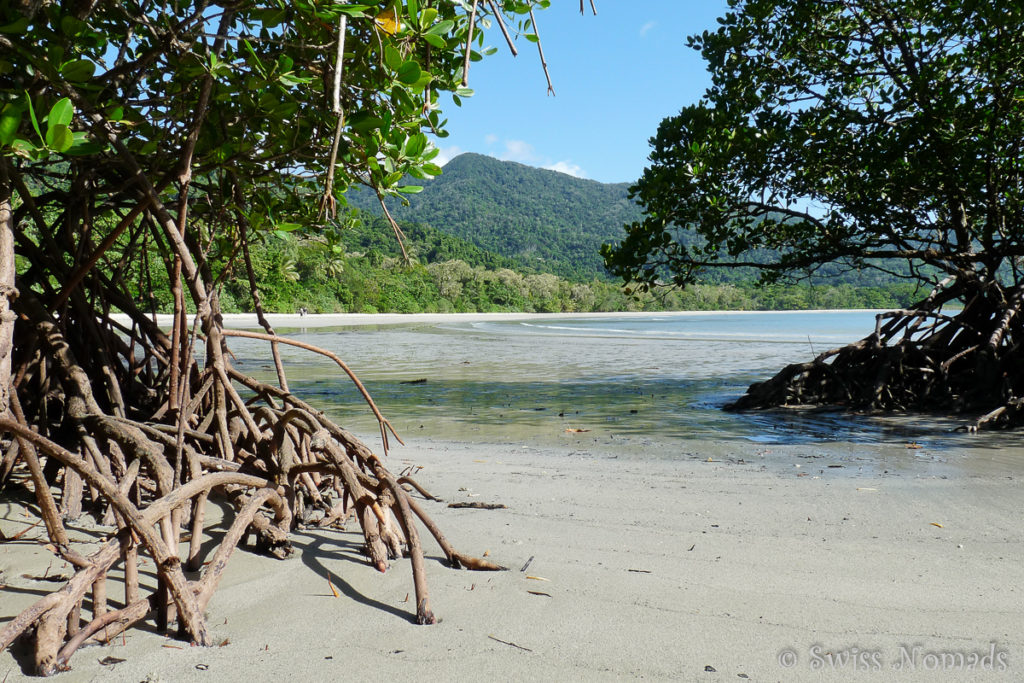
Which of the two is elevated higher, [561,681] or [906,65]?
[906,65]

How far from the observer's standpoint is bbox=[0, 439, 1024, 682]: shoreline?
6.50 feet

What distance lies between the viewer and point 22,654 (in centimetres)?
187

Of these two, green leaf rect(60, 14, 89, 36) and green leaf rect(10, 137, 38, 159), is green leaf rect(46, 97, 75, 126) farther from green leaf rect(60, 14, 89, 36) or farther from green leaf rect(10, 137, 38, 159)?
green leaf rect(60, 14, 89, 36)

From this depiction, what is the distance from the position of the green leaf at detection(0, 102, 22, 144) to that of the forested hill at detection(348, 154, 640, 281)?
379 ft

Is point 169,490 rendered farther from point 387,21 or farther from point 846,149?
point 846,149

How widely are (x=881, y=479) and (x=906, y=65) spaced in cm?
627

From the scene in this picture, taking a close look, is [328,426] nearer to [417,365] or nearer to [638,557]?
[638,557]

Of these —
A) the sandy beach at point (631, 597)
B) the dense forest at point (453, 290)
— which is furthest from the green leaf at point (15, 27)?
the dense forest at point (453, 290)

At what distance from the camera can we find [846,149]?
8477 mm

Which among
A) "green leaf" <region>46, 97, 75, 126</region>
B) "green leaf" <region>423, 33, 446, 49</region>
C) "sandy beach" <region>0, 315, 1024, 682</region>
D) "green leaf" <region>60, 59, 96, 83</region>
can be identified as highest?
"green leaf" <region>423, 33, 446, 49</region>

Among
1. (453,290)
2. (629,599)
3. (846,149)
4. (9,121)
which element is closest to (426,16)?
(9,121)

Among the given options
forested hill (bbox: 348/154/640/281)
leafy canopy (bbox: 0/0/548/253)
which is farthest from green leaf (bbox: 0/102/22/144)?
forested hill (bbox: 348/154/640/281)

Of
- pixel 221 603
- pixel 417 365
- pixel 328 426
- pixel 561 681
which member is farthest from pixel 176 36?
pixel 417 365

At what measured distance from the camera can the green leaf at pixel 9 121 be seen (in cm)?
202
